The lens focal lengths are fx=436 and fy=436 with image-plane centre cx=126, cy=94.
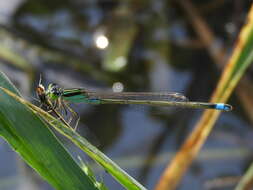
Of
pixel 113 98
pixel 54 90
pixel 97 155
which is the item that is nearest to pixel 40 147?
pixel 97 155

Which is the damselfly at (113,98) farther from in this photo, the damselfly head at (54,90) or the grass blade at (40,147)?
the grass blade at (40,147)

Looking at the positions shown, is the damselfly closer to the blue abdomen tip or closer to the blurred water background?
the blue abdomen tip

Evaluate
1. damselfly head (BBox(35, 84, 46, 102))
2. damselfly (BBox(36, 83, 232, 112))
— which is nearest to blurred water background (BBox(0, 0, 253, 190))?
damselfly (BBox(36, 83, 232, 112))

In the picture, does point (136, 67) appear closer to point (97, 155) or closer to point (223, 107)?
point (223, 107)

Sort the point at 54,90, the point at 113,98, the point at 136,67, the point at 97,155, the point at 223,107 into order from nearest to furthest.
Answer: the point at 97,155 < the point at 223,107 < the point at 54,90 < the point at 113,98 < the point at 136,67

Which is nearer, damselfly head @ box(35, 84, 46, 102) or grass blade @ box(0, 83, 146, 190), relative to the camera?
grass blade @ box(0, 83, 146, 190)

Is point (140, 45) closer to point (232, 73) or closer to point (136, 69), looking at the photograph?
point (136, 69)

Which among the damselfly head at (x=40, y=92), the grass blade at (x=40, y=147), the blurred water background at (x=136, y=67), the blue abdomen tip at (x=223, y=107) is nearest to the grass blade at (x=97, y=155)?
the grass blade at (x=40, y=147)

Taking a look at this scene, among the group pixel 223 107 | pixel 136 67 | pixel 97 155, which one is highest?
pixel 136 67

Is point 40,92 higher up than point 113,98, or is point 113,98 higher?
point 113,98
